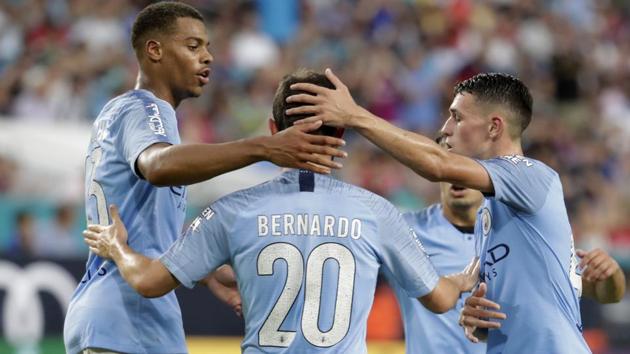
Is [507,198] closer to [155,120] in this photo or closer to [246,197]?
[246,197]

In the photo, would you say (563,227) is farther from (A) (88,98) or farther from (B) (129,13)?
(B) (129,13)

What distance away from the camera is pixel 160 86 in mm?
5840

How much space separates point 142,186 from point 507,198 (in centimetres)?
171

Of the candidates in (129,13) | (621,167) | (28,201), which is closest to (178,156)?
(28,201)

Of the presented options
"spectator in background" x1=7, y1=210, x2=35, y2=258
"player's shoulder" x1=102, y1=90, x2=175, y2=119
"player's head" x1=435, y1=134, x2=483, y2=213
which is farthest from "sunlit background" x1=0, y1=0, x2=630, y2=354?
"player's shoulder" x1=102, y1=90, x2=175, y2=119

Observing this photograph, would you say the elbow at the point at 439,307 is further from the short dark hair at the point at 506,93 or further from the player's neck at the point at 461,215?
the player's neck at the point at 461,215

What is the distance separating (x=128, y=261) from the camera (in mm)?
5043

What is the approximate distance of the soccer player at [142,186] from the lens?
527 cm

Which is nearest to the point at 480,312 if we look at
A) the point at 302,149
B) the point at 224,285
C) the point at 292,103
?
the point at 302,149

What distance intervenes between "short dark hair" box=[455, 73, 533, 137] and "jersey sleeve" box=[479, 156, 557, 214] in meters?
0.34

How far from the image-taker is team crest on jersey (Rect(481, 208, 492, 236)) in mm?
5480

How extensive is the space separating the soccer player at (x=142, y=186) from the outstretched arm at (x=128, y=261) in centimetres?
16

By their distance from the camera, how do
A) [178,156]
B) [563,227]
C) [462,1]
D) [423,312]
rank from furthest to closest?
1. [462,1]
2. [423,312]
3. [563,227]
4. [178,156]

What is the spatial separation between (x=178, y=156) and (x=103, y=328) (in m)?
0.98
